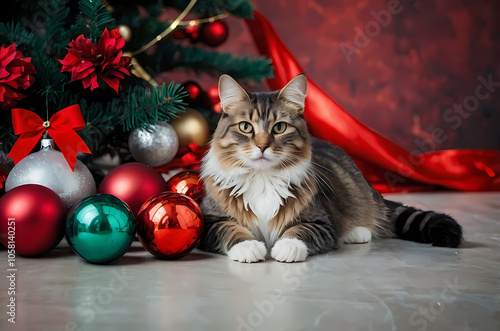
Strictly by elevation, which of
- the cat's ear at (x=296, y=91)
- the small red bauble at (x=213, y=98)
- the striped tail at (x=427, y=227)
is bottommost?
the striped tail at (x=427, y=227)

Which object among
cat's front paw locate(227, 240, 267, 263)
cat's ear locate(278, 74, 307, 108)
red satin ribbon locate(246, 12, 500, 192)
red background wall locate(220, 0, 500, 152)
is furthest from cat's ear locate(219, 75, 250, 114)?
red background wall locate(220, 0, 500, 152)

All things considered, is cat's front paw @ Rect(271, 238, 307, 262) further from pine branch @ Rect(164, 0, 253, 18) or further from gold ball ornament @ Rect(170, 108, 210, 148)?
pine branch @ Rect(164, 0, 253, 18)

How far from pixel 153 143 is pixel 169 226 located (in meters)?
0.81

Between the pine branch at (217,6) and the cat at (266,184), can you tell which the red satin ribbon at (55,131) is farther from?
the pine branch at (217,6)

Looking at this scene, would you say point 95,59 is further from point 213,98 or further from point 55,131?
point 213,98

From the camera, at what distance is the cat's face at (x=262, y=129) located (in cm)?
147

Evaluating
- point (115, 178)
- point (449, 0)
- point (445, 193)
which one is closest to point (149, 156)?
point (115, 178)

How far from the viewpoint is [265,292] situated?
3.71 feet

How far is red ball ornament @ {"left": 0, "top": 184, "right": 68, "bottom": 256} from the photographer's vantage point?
1.36 m

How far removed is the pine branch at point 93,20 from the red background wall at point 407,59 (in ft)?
5.28

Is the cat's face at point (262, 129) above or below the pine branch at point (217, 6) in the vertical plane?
below

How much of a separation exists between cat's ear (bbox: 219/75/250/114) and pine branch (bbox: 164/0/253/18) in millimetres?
900

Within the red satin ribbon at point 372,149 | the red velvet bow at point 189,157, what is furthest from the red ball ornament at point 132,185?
the red satin ribbon at point 372,149

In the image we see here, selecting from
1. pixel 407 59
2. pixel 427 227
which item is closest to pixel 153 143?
pixel 427 227
